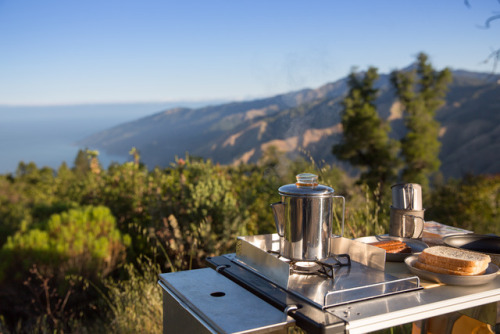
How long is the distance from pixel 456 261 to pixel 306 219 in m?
0.49

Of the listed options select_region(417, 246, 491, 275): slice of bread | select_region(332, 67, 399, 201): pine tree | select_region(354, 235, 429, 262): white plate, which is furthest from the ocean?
select_region(417, 246, 491, 275): slice of bread

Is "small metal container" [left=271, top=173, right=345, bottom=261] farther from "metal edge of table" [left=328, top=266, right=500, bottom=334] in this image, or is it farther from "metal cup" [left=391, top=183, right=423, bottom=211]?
"metal cup" [left=391, top=183, right=423, bottom=211]

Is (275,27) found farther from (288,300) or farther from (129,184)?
(288,300)

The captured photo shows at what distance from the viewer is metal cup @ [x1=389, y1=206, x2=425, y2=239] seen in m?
1.79

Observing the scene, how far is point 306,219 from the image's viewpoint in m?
1.33

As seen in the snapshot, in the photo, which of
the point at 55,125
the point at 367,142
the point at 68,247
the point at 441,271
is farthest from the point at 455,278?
the point at 55,125

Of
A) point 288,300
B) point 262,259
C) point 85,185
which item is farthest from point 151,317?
point 85,185

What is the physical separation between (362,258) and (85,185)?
580 cm

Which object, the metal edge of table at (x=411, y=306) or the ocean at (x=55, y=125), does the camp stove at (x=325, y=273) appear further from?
the ocean at (x=55, y=125)

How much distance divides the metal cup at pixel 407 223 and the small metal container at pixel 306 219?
1.95 ft

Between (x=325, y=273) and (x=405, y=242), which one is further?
(x=405, y=242)

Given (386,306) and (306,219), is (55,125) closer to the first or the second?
(306,219)

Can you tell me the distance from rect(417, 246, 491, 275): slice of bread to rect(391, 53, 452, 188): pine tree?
17.0m

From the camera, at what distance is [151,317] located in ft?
10.00
